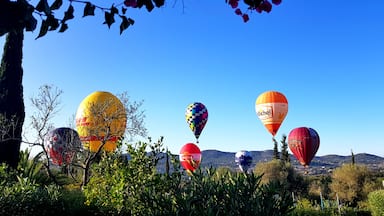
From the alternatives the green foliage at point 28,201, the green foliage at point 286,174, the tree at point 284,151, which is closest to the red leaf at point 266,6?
the green foliage at point 28,201

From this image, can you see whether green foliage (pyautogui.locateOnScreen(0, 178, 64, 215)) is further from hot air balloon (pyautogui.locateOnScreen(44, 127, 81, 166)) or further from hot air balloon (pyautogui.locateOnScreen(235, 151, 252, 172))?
hot air balloon (pyautogui.locateOnScreen(235, 151, 252, 172))

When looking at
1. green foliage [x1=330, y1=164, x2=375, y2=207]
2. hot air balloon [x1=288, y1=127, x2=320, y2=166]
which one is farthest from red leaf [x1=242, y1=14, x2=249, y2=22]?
hot air balloon [x1=288, y1=127, x2=320, y2=166]

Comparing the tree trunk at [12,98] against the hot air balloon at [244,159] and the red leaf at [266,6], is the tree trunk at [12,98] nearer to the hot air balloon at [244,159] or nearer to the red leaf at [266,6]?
the red leaf at [266,6]

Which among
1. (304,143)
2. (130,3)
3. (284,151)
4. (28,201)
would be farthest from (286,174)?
(130,3)

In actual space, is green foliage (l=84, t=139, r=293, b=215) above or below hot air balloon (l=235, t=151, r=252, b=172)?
below

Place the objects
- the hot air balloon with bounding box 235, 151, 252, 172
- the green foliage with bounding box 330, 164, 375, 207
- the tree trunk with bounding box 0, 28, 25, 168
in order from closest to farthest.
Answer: the tree trunk with bounding box 0, 28, 25, 168 < the green foliage with bounding box 330, 164, 375, 207 < the hot air balloon with bounding box 235, 151, 252, 172

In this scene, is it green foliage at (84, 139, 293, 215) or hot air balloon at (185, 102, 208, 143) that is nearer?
green foliage at (84, 139, 293, 215)

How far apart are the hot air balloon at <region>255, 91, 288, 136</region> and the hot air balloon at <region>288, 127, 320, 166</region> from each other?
137 inches

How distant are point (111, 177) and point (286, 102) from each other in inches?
878

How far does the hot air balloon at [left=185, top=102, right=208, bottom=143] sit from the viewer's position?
28219mm

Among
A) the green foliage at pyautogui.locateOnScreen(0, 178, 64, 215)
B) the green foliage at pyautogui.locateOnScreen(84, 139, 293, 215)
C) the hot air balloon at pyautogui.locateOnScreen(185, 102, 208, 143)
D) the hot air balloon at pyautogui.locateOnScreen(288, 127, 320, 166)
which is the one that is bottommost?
the green foliage at pyautogui.locateOnScreen(0, 178, 64, 215)

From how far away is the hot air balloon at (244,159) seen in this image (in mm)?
32188

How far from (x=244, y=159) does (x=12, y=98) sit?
798 inches

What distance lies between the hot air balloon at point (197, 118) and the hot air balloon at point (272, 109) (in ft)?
14.6
